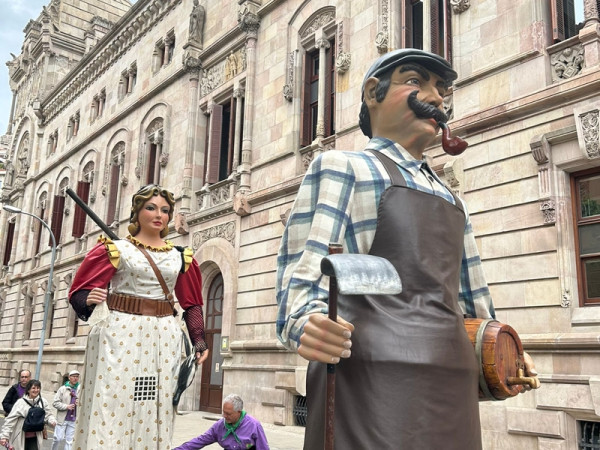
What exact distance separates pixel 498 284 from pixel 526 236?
833 mm

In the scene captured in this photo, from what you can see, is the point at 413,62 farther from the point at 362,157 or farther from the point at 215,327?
the point at 215,327

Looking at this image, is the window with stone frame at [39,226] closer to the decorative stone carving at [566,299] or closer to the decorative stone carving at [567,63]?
the decorative stone carving at [567,63]

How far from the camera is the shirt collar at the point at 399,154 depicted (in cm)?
226

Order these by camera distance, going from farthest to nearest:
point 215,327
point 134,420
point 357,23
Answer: point 215,327 < point 357,23 < point 134,420

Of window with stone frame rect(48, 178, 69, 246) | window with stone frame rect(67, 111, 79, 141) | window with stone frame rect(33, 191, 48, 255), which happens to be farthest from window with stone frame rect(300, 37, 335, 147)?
window with stone frame rect(33, 191, 48, 255)

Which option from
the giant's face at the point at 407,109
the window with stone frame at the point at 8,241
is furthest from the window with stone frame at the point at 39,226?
the giant's face at the point at 407,109

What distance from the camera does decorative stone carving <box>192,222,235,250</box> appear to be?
604 inches

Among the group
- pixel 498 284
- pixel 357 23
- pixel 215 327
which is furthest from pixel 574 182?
pixel 215 327

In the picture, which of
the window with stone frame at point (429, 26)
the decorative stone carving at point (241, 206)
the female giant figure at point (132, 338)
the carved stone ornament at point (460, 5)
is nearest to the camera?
the female giant figure at point (132, 338)

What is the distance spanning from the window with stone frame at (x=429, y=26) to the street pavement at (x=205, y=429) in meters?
7.50

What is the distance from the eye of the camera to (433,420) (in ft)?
5.84

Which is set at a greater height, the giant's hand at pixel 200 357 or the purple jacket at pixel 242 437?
the giant's hand at pixel 200 357

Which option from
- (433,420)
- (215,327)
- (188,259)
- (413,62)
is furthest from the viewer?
(215,327)

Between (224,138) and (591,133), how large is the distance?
38.4 feet
